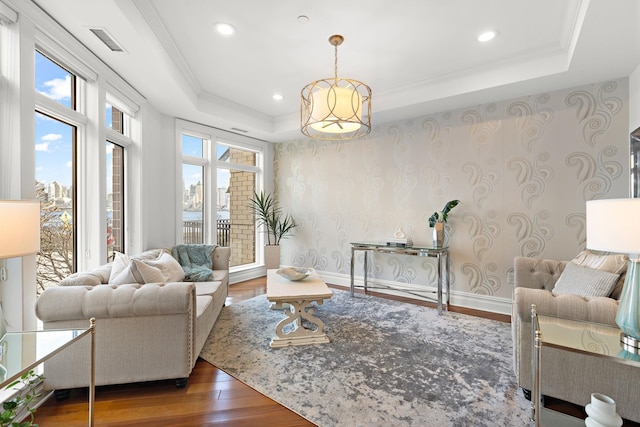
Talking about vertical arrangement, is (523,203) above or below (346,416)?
above

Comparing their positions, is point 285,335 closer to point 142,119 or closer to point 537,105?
point 142,119

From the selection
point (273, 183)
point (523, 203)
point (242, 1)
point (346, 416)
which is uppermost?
point (242, 1)

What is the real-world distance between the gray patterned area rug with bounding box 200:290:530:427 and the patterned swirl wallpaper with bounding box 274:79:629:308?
37.1 inches

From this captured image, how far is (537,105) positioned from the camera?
3.40 metres

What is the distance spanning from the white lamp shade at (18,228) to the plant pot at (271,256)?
3.92 meters

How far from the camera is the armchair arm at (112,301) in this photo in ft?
6.09

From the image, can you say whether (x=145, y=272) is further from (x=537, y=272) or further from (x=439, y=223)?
(x=537, y=272)

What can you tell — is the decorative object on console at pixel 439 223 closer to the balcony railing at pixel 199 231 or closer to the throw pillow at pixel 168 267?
→ the throw pillow at pixel 168 267

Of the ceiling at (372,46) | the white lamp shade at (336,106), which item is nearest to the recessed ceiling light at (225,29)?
the ceiling at (372,46)

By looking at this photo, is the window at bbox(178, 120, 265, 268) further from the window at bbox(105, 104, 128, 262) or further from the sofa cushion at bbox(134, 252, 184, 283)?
the sofa cushion at bbox(134, 252, 184, 283)

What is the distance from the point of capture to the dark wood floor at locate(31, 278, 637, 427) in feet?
5.81

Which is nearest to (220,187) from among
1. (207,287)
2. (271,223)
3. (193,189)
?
(193,189)

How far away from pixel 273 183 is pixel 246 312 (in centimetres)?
280

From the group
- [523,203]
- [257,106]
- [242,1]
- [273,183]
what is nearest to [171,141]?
[257,106]
